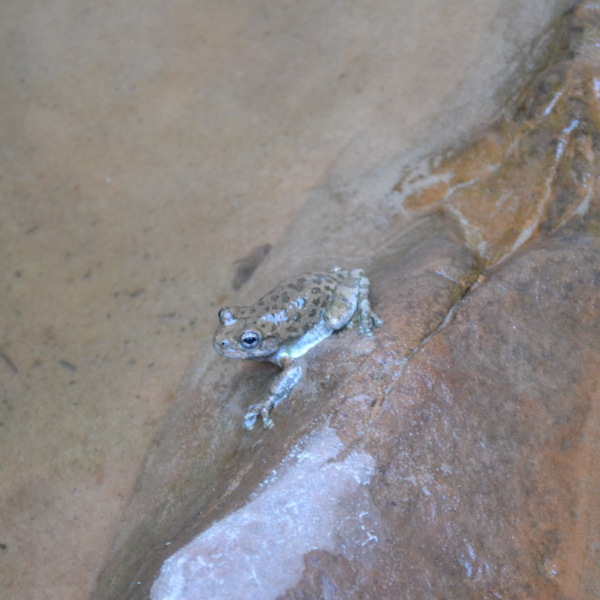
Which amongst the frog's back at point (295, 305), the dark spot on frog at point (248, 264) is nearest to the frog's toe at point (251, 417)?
the frog's back at point (295, 305)

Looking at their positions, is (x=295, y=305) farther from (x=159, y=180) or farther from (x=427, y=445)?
(x=159, y=180)

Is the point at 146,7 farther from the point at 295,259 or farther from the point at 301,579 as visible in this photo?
the point at 301,579

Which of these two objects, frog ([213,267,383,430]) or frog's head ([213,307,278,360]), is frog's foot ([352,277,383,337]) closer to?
frog ([213,267,383,430])

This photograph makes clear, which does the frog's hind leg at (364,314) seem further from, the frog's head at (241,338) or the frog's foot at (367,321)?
the frog's head at (241,338)

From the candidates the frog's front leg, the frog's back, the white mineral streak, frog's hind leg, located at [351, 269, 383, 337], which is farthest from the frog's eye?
the white mineral streak

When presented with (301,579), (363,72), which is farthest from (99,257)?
(301,579)

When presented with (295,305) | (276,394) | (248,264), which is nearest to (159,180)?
(248,264)

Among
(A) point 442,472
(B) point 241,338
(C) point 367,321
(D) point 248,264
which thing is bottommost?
(A) point 442,472
